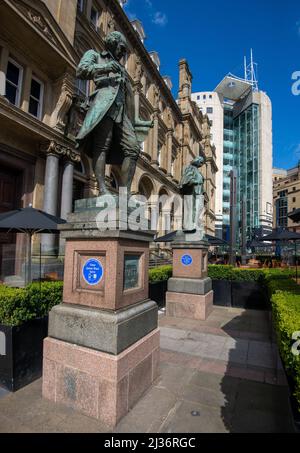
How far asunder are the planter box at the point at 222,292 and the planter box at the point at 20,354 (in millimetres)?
7821

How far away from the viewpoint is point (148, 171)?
25.4 meters

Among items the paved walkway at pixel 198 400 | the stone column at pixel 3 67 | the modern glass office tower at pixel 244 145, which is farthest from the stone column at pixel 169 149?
the modern glass office tower at pixel 244 145

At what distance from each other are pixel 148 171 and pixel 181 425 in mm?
23396

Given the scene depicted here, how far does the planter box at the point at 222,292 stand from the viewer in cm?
1067

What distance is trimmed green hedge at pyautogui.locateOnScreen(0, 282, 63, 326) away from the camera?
4094 mm

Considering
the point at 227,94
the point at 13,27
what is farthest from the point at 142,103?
the point at 227,94

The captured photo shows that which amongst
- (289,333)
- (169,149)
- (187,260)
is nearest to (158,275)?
(187,260)

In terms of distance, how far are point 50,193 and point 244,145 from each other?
73.0 m

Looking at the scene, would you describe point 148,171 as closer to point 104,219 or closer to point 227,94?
point 104,219

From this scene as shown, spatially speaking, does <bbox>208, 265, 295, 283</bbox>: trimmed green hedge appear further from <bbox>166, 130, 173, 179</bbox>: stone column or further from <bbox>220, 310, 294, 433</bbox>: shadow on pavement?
<bbox>166, 130, 173, 179</bbox>: stone column

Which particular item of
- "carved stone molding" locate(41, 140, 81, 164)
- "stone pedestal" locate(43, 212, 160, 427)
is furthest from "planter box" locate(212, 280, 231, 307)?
"carved stone molding" locate(41, 140, 81, 164)

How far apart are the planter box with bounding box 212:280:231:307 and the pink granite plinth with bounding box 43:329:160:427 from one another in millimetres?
7317

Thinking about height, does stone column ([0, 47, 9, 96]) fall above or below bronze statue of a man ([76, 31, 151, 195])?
above

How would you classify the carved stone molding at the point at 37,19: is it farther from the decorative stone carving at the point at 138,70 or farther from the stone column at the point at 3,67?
the decorative stone carving at the point at 138,70
